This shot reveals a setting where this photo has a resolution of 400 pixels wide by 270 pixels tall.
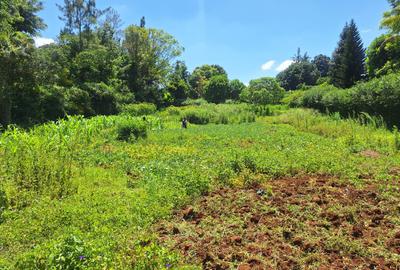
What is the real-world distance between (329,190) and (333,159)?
7.33ft

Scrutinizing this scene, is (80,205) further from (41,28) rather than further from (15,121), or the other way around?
(41,28)

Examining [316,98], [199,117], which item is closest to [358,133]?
[199,117]

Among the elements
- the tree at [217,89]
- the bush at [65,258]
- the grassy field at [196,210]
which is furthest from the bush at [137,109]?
the bush at [65,258]

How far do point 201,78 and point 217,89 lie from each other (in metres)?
12.8

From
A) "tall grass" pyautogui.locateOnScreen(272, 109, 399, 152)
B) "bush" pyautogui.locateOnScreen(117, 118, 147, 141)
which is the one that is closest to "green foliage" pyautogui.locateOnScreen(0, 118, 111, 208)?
"bush" pyautogui.locateOnScreen(117, 118, 147, 141)

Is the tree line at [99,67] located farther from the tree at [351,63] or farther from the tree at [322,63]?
the tree at [322,63]

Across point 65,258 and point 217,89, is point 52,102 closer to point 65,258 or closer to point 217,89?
point 65,258

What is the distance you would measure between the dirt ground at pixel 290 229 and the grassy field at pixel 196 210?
0.01 metres

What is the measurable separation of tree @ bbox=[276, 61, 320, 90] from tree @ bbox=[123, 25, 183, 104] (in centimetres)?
2816

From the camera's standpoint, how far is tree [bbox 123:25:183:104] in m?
34.4

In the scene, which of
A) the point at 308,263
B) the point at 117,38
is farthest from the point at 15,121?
the point at 117,38

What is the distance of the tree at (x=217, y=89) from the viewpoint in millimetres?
44000

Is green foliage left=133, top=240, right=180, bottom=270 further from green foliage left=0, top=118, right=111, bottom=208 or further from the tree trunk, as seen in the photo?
the tree trunk

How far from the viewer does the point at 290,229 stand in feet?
13.2
